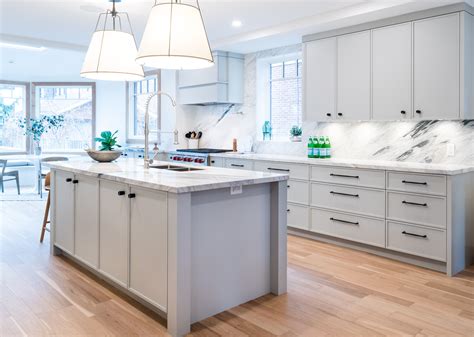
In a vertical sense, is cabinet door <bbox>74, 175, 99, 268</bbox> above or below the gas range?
below

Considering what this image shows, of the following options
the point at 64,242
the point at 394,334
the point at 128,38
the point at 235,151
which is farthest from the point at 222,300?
the point at 235,151

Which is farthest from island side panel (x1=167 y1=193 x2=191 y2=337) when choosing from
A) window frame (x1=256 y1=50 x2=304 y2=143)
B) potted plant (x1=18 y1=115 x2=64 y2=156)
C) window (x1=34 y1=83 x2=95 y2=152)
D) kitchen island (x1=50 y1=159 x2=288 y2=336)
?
window (x1=34 y1=83 x2=95 y2=152)

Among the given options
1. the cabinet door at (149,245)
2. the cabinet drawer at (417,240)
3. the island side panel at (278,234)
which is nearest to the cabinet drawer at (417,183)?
the cabinet drawer at (417,240)

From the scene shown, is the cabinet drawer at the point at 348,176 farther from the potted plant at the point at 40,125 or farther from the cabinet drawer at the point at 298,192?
the potted plant at the point at 40,125

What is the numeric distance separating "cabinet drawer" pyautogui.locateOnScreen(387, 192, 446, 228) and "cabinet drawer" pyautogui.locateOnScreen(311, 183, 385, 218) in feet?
0.36

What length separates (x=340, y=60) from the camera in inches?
180

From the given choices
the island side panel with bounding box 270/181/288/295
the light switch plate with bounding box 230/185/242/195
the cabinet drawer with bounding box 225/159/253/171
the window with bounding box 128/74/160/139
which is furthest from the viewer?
the window with bounding box 128/74/160/139

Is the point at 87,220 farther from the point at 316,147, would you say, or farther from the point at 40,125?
the point at 40,125

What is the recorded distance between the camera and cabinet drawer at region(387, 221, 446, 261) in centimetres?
356

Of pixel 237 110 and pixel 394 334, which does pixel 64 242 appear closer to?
pixel 394 334

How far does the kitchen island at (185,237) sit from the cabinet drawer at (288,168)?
1.61 metres

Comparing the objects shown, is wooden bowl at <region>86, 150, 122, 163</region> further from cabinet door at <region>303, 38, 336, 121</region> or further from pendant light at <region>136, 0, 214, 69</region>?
cabinet door at <region>303, 38, 336, 121</region>

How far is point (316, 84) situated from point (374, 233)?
6.00 ft

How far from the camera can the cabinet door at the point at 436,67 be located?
372 centimetres
